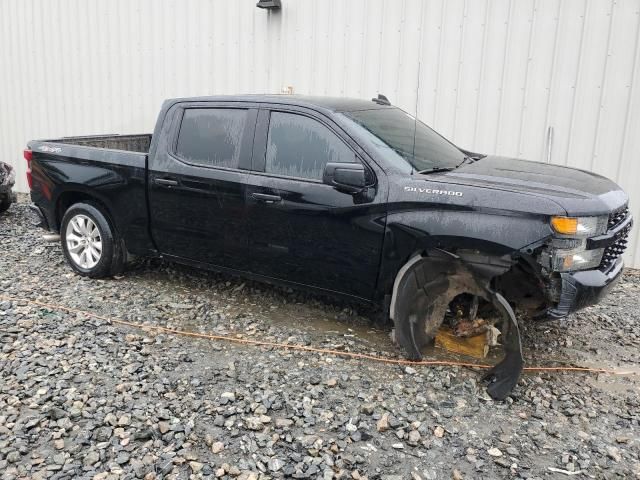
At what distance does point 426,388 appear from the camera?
376cm

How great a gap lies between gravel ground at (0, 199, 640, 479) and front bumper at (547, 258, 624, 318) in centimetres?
59

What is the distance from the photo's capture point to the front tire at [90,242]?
5.58 metres

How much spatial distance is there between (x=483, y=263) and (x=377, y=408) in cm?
114

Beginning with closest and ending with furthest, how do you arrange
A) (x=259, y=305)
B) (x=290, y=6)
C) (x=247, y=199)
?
(x=247, y=199), (x=259, y=305), (x=290, y=6)

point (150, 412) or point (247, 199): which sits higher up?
point (247, 199)

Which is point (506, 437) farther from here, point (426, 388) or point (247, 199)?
point (247, 199)

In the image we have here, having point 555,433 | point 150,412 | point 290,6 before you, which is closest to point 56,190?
point 150,412

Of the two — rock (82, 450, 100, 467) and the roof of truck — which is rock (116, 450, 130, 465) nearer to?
rock (82, 450, 100, 467)

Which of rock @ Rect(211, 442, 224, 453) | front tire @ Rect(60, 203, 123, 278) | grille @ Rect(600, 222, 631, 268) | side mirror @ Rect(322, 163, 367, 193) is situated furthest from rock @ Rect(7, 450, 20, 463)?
grille @ Rect(600, 222, 631, 268)

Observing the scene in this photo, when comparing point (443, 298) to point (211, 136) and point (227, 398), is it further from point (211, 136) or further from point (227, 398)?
point (211, 136)

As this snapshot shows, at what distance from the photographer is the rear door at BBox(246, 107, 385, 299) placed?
4.11 m

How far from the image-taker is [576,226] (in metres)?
3.47

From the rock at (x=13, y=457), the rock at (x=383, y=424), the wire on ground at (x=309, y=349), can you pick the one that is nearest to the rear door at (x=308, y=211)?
the wire on ground at (x=309, y=349)

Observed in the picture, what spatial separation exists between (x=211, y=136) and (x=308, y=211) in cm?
123
